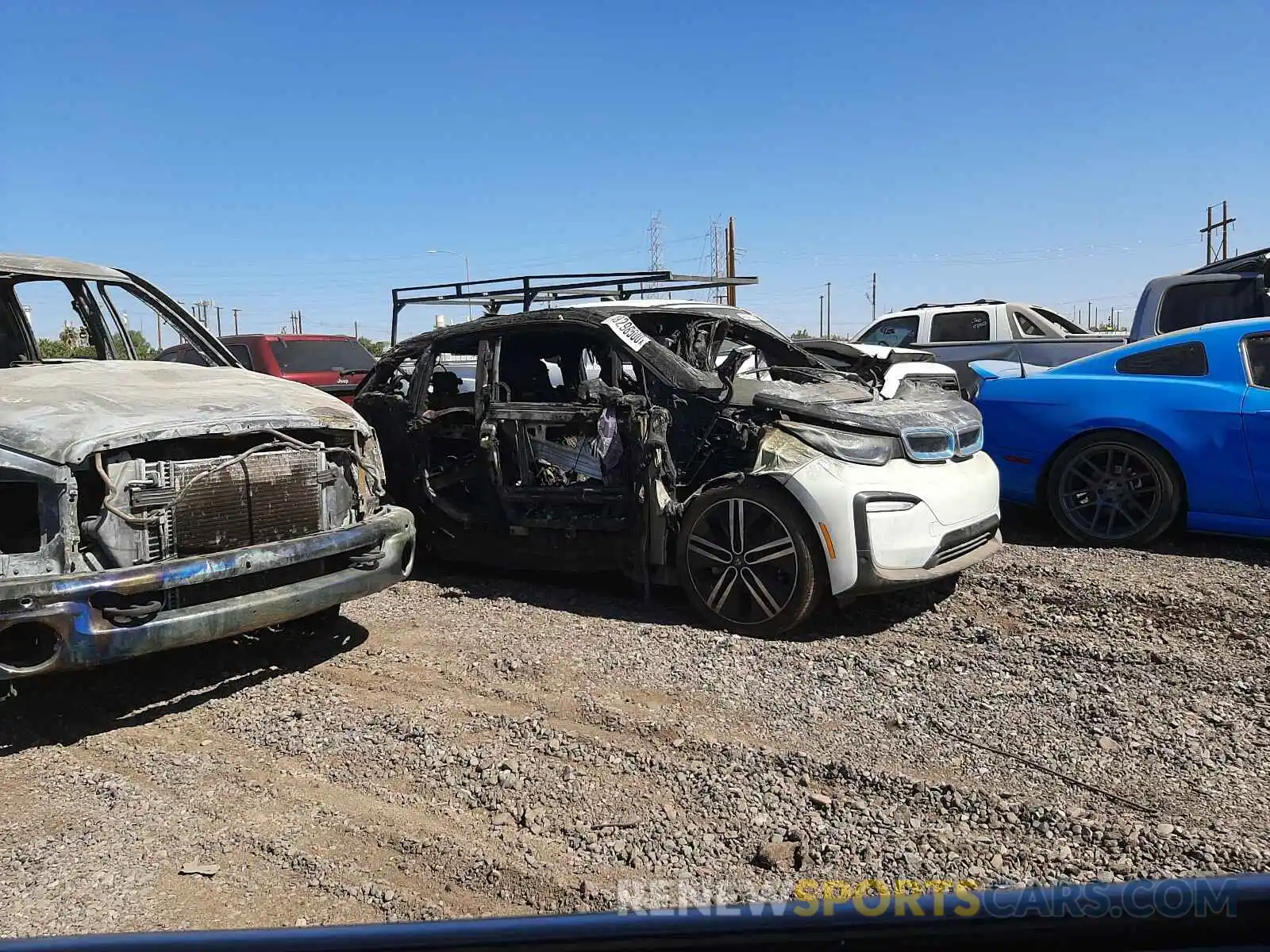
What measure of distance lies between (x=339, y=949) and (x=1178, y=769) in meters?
2.92

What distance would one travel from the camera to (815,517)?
14.1 feet

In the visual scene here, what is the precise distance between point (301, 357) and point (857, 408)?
357 inches

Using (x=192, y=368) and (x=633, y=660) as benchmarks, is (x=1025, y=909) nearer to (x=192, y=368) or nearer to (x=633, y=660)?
(x=633, y=660)

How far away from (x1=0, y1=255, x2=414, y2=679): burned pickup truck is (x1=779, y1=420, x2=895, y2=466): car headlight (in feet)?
6.47

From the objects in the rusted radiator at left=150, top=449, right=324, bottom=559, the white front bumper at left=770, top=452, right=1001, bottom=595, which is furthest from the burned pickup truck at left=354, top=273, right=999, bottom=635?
the rusted radiator at left=150, top=449, right=324, bottom=559

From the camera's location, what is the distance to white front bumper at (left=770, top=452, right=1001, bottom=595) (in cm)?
426

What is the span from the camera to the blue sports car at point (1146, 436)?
5.53 metres

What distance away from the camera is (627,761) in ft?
10.6

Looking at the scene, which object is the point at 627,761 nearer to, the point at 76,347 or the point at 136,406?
the point at 136,406

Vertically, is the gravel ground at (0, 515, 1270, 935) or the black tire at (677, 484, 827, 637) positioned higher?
the black tire at (677, 484, 827, 637)

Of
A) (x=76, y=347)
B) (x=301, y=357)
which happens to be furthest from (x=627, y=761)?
(x=301, y=357)

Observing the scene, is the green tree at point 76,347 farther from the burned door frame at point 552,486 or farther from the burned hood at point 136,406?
the burned door frame at point 552,486

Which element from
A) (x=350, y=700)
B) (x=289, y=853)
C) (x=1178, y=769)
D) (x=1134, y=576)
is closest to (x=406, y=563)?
(x=350, y=700)

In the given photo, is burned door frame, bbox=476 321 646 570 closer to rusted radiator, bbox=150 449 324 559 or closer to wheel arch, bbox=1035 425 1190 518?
rusted radiator, bbox=150 449 324 559
